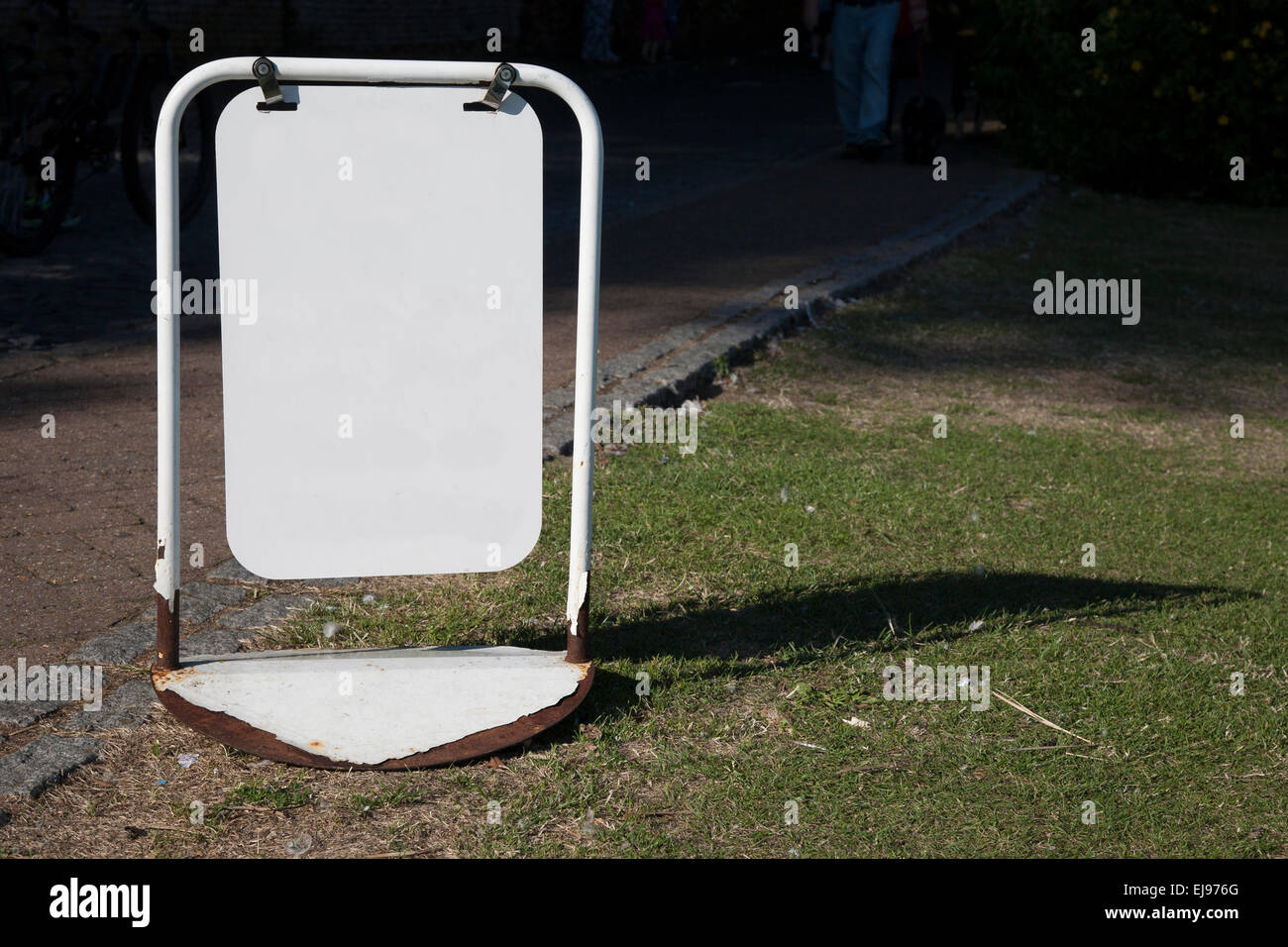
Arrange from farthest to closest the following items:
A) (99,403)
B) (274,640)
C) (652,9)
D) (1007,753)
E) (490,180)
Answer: (652,9) < (99,403) < (274,640) < (1007,753) < (490,180)

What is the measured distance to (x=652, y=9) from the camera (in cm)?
2473

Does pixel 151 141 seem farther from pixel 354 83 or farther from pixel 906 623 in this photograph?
pixel 906 623

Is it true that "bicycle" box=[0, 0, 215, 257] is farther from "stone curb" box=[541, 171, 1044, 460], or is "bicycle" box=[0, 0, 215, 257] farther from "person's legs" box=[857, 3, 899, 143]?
"person's legs" box=[857, 3, 899, 143]

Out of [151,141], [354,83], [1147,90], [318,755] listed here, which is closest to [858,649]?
[318,755]

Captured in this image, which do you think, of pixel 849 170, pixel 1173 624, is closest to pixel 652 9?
pixel 849 170

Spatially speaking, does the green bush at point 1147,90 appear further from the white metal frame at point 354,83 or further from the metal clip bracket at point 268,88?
the metal clip bracket at point 268,88

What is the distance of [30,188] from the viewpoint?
725 centimetres

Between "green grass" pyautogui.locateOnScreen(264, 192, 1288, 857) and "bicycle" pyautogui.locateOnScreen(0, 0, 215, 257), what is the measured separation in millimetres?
3779

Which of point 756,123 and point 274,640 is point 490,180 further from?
point 756,123

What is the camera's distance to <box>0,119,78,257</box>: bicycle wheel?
6973 millimetres

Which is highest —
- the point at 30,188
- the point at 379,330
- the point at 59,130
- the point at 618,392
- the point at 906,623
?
the point at 59,130

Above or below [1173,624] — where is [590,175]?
above

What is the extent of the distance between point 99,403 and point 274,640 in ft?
7.34

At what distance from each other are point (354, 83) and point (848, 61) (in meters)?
10.0
